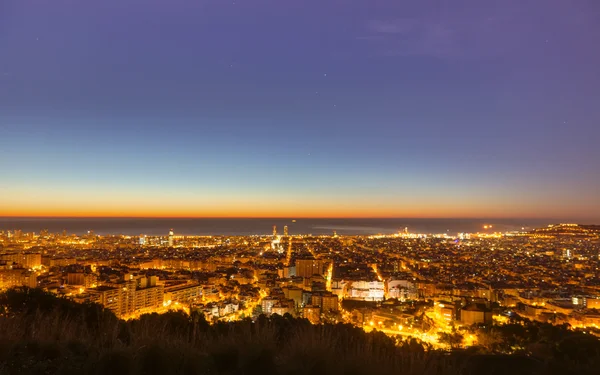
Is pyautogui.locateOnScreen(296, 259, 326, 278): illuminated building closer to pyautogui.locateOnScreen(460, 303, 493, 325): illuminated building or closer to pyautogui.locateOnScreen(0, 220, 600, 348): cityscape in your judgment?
pyautogui.locateOnScreen(0, 220, 600, 348): cityscape

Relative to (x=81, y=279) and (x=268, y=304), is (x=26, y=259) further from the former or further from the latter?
(x=268, y=304)

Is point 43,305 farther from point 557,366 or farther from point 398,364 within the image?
point 557,366

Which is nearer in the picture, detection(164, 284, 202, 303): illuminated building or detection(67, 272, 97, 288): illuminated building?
detection(164, 284, 202, 303): illuminated building

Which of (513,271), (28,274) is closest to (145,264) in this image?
(28,274)

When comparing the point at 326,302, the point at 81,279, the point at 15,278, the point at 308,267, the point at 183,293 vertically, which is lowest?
the point at 308,267

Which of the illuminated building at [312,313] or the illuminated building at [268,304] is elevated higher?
the illuminated building at [312,313]

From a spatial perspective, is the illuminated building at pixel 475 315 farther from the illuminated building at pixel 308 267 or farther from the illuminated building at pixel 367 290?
the illuminated building at pixel 308 267

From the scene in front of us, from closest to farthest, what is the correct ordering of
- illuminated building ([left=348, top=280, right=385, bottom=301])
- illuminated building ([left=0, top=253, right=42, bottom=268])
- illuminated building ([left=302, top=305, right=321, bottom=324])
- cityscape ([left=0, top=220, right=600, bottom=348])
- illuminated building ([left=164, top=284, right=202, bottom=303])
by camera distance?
cityscape ([left=0, top=220, right=600, bottom=348]), illuminated building ([left=302, top=305, right=321, bottom=324]), illuminated building ([left=164, top=284, right=202, bottom=303]), illuminated building ([left=348, top=280, right=385, bottom=301]), illuminated building ([left=0, top=253, right=42, bottom=268])

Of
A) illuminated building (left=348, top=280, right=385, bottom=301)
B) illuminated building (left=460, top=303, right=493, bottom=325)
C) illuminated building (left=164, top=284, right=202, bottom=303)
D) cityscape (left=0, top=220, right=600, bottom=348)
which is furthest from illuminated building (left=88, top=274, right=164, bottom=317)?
illuminated building (left=460, top=303, right=493, bottom=325)

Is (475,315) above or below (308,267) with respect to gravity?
above

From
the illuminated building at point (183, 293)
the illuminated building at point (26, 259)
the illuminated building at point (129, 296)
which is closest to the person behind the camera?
the illuminated building at point (129, 296)

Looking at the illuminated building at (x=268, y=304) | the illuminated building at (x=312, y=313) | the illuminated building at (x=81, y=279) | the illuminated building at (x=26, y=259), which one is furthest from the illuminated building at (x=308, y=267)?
the illuminated building at (x=26, y=259)

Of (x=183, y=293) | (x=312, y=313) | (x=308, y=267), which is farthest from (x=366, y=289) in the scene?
(x=183, y=293)
